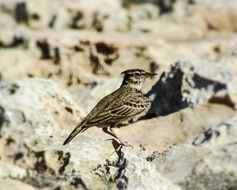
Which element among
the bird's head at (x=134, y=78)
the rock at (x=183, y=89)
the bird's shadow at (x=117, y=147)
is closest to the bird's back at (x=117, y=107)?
the bird's head at (x=134, y=78)

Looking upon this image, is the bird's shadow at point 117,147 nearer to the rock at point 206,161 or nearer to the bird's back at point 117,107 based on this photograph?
the bird's back at point 117,107

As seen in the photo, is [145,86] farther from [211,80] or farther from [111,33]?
[111,33]

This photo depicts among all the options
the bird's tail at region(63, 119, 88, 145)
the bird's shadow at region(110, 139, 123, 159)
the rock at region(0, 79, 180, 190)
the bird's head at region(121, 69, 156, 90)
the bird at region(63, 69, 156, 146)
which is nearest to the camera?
the rock at region(0, 79, 180, 190)

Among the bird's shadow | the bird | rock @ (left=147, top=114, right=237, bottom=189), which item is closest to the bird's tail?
the bird

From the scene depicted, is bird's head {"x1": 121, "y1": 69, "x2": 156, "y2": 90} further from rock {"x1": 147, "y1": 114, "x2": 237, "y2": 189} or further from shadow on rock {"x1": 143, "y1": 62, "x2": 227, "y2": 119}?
rock {"x1": 147, "y1": 114, "x2": 237, "y2": 189}

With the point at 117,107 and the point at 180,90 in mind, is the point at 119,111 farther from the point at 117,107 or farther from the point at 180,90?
the point at 180,90

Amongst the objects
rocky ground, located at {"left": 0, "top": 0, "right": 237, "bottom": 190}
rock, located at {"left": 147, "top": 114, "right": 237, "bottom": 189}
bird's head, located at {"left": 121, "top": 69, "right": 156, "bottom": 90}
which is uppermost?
rock, located at {"left": 147, "top": 114, "right": 237, "bottom": 189}

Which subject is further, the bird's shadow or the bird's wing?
the bird's wing
